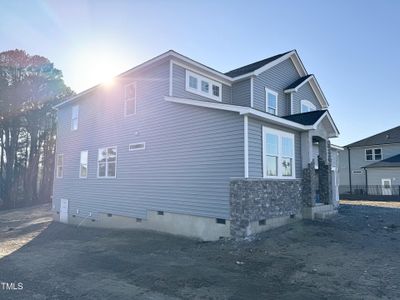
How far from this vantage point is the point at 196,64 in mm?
12820

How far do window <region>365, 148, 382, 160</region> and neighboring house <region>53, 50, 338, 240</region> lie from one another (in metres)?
17.3

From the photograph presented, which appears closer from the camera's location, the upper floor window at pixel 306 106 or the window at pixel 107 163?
the window at pixel 107 163

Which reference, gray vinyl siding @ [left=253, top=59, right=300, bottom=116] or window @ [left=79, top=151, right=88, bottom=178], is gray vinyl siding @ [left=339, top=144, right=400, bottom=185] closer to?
gray vinyl siding @ [left=253, top=59, right=300, bottom=116]

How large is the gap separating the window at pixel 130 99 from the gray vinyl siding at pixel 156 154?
12.4 inches

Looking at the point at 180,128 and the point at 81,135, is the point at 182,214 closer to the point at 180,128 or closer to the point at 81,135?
the point at 180,128

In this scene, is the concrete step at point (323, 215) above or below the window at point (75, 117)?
below

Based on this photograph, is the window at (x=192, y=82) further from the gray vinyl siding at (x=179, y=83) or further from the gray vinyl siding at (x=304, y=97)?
the gray vinyl siding at (x=304, y=97)

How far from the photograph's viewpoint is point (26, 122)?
34750 millimetres

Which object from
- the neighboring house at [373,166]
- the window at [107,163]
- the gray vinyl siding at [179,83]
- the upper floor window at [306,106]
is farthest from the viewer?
the neighboring house at [373,166]

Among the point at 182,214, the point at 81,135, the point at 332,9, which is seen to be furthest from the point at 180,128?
the point at 81,135

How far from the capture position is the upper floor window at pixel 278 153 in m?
10.7

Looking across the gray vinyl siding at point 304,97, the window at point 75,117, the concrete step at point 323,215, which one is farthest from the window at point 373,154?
the window at point 75,117

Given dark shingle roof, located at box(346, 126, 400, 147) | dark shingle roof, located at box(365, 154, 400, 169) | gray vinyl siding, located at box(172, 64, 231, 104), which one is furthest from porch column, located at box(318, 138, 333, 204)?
dark shingle roof, located at box(346, 126, 400, 147)

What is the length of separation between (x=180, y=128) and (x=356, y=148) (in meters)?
28.0
